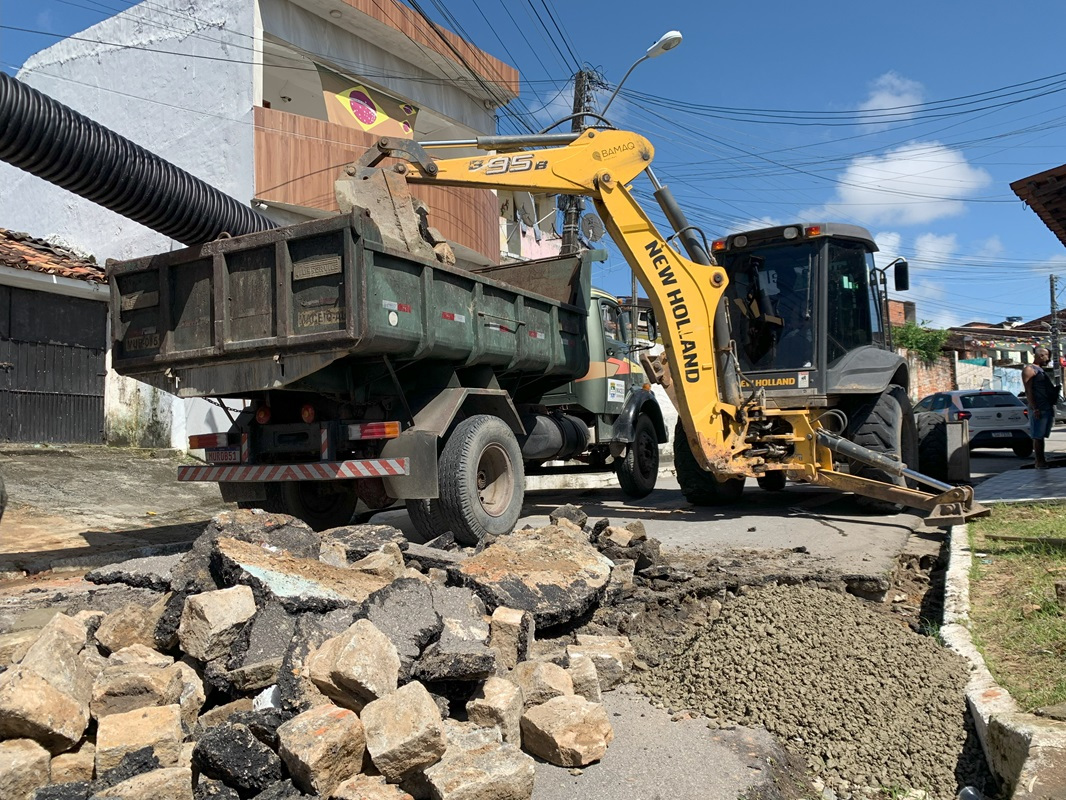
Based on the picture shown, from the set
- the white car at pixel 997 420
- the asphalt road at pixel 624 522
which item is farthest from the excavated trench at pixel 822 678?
the white car at pixel 997 420

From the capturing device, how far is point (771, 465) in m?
8.02

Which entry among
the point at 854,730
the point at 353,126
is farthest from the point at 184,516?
the point at 353,126

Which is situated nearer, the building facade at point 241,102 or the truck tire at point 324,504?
the truck tire at point 324,504

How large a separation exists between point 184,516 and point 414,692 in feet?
24.3

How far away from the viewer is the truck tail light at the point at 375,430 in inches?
242

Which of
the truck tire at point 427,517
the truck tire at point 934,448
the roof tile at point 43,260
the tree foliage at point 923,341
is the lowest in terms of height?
the truck tire at point 427,517

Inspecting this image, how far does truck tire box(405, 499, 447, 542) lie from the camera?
6.41 m

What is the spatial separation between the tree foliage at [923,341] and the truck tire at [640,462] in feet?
95.1

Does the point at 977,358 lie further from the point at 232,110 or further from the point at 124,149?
the point at 124,149

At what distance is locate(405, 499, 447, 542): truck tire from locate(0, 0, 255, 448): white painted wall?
24.1 ft

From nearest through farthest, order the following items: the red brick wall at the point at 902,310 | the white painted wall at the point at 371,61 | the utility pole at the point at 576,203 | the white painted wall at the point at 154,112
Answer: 1. the white painted wall at the point at 154,112
2. the white painted wall at the point at 371,61
3. the utility pole at the point at 576,203
4. the red brick wall at the point at 902,310

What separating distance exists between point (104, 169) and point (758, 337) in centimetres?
641

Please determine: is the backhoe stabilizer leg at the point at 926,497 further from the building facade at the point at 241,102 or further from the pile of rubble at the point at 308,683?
the building facade at the point at 241,102

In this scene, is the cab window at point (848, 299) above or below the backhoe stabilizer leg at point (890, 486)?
above
